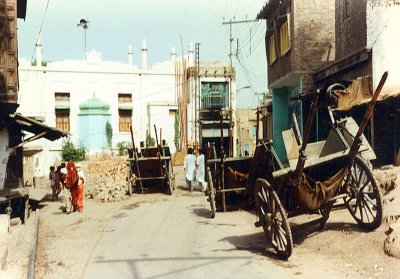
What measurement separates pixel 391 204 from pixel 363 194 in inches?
29.5

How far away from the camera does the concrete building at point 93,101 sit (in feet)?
103

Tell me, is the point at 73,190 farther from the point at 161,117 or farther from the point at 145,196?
the point at 161,117

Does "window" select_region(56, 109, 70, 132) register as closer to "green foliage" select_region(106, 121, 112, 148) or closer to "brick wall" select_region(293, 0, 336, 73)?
"green foliage" select_region(106, 121, 112, 148)

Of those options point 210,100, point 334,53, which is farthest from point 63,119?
point 334,53

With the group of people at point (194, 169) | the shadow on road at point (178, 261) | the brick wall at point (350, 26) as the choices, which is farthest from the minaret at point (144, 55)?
the shadow on road at point (178, 261)

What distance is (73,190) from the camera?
13422 mm

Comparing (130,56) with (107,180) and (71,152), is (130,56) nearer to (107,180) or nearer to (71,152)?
(71,152)

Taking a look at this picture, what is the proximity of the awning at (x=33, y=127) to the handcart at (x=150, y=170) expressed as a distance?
3.26 meters

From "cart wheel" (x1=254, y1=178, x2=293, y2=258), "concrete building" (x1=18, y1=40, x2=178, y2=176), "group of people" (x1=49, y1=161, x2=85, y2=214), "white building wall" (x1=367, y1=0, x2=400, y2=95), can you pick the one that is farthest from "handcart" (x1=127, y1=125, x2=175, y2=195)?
"concrete building" (x1=18, y1=40, x2=178, y2=176)

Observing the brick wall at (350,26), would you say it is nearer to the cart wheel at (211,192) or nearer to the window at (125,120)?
the cart wheel at (211,192)

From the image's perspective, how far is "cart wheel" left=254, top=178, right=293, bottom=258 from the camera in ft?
21.5

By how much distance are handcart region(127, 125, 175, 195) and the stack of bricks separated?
5.40 m

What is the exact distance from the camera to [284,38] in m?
19.6

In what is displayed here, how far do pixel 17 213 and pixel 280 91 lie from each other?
1435cm
